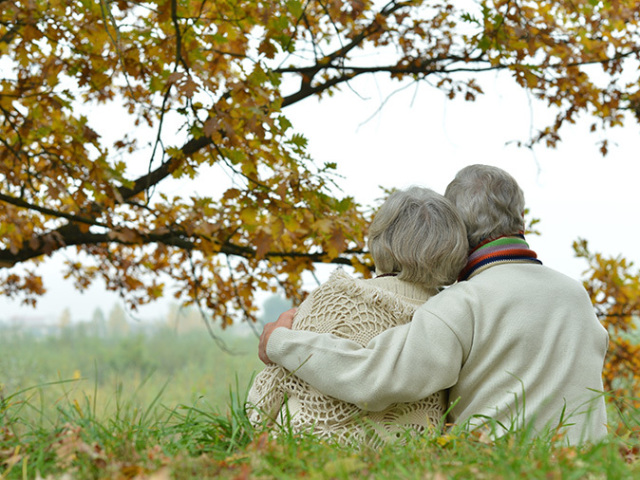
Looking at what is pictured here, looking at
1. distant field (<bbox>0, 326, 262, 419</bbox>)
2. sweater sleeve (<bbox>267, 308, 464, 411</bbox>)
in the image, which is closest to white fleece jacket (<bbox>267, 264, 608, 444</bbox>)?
sweater sleeve (<bbox>267, 308, 464, 411</bbox>)

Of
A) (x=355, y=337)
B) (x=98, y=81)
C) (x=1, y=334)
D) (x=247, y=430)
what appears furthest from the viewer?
(x=1, y=334)

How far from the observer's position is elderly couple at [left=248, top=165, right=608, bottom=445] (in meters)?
2.05

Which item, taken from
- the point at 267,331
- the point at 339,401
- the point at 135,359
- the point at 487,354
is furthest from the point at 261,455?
the point at 135,359

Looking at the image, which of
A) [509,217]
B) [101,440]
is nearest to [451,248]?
[509,217]

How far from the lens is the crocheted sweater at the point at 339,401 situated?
2.10 meters

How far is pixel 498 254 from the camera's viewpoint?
7.59ft

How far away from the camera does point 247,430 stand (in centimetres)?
188

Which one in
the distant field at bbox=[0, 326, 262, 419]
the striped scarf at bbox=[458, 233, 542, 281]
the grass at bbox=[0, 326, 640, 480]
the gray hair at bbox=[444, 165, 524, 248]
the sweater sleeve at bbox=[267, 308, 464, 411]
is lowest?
the distant field at bbox=[0, 326, 262, 419]

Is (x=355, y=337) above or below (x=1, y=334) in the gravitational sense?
above

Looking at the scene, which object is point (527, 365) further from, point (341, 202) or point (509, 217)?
point (341, 202)

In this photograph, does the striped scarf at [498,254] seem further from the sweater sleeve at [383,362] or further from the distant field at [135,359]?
the distant field at [135,359]

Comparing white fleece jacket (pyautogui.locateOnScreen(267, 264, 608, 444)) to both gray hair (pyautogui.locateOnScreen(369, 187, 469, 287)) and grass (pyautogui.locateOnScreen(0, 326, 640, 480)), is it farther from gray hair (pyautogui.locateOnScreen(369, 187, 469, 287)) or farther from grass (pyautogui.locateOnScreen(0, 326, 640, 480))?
grass (pyautogui.locateOnScreen(0, 326, 640, 480))

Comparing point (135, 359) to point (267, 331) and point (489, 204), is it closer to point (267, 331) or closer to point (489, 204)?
point (267, 331)

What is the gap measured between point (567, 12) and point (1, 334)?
12.8 m
